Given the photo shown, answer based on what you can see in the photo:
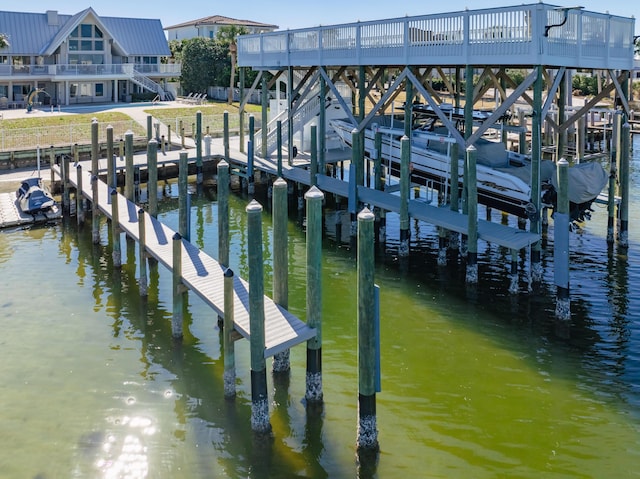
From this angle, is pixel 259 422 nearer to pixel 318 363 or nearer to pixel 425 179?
pixel 318 363

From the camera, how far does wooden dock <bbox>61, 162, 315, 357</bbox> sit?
458 inches

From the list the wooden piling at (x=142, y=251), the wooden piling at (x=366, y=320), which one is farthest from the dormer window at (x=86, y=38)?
the wooden piling at (x=366, y=320)

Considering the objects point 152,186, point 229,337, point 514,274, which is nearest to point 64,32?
point 152,186

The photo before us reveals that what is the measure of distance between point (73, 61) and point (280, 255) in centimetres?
5119

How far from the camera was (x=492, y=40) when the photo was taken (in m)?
18.3

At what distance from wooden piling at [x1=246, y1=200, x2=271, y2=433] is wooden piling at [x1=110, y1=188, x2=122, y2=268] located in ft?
28.0

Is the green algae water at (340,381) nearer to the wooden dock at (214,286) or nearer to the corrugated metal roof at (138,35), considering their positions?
the wooden dock at (214,286)

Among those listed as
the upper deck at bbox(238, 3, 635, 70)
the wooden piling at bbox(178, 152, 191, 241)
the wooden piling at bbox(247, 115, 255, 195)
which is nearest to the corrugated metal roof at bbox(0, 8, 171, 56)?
the wooden piling at bbox(247, 115, 255, 195)

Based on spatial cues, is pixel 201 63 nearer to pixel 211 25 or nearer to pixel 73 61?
pixel 73 61

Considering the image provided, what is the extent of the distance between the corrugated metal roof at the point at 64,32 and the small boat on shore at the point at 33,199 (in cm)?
3439

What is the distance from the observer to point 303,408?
11.9 metres

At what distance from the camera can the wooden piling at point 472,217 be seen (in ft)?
55.4

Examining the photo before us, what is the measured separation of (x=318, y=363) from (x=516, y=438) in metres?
3.43

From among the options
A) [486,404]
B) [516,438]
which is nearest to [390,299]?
[486,404]
